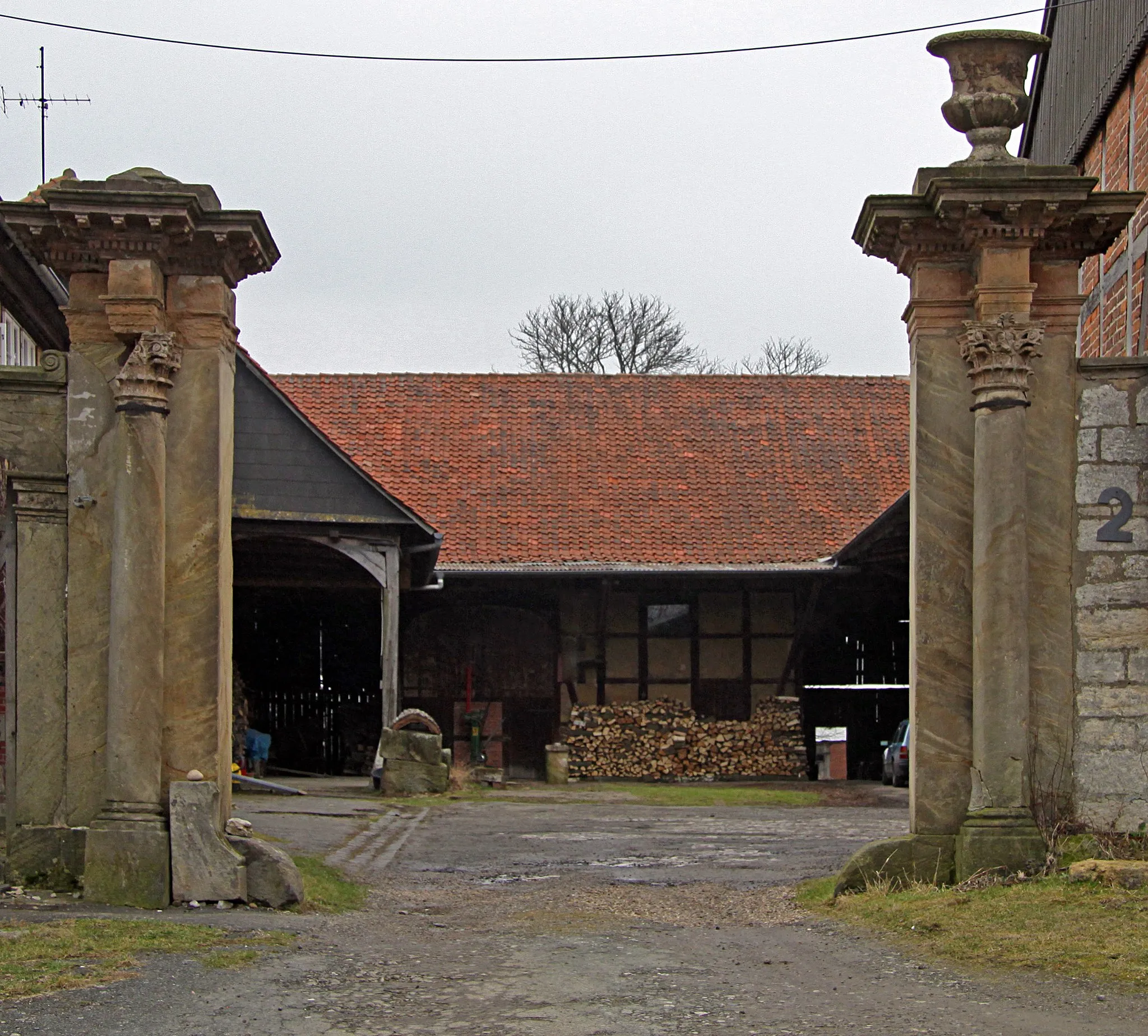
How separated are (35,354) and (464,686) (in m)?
9.10

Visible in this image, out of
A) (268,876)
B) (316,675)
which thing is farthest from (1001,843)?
(316,675)

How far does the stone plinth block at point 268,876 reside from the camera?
865cm

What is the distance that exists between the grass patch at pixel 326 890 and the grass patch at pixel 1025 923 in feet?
8.92

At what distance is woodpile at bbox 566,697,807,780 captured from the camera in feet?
73.6

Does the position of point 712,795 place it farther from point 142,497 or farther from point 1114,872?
point 142,497

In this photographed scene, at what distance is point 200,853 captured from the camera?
28.2 ft

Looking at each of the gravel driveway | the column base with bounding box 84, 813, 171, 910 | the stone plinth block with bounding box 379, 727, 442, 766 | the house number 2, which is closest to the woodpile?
the stone plinth block with bounding box 379, 727, 442, 766

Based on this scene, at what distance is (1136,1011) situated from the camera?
5.78m

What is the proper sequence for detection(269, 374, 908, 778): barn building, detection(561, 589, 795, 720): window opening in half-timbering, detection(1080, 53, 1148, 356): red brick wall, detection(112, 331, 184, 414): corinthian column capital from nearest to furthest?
detection(112, 331, 184, 414): corinthian column capital → detection(1080, 53, 1148, 356): red brick wall → detection(269, 374, 908, 778): barn building → detection(561, 589, 795, 720): window opening in half-timbering

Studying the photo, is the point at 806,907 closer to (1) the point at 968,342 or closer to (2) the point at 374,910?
(2) the point at 374,910

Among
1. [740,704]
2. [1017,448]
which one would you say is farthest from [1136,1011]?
[740,704]

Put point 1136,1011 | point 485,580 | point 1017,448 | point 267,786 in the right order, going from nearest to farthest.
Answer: point 1136,1011 < point 1017,448 < point 267,786 < point 485,580

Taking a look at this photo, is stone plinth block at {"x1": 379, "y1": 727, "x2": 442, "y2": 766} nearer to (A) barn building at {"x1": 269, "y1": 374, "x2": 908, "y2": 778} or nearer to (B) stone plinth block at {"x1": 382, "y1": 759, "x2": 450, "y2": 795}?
(B) stone plinth block at {"x1": 382, "y1": 759, "x2": 450, "y2": 795}

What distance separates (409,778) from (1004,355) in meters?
11.2
